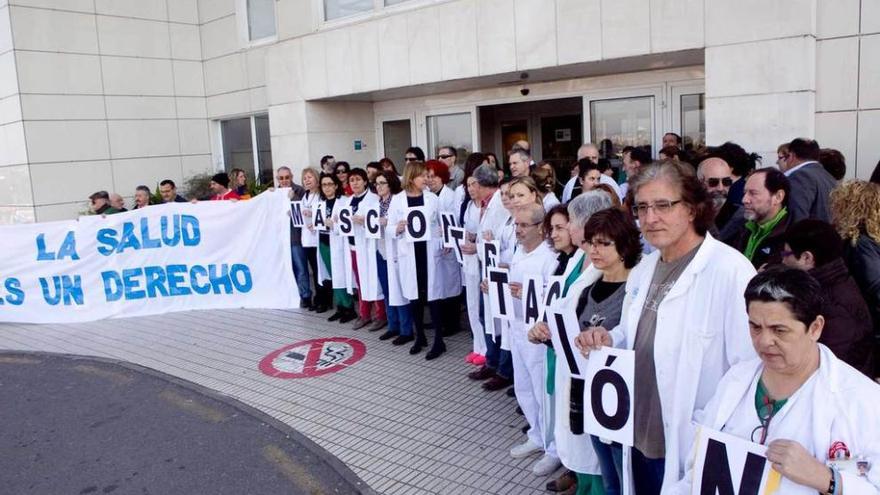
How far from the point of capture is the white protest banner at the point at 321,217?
878 centimetres

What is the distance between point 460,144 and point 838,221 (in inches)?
345

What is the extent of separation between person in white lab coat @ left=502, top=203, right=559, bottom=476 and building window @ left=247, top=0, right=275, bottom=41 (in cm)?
1102

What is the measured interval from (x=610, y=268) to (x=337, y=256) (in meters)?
5.69

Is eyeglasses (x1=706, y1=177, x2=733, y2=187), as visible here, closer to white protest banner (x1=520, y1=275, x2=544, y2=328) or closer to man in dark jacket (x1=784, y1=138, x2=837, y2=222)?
man in dark jacket (x1=784, y1=138, x2=837, y2=222)

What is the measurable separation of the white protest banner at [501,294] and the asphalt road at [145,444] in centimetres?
158

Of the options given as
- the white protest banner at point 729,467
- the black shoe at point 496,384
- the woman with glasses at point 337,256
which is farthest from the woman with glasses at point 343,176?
the white protest banner at point 729,467

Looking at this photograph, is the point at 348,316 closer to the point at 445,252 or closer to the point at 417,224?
the point at 445,252

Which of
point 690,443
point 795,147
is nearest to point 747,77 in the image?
point 795,147

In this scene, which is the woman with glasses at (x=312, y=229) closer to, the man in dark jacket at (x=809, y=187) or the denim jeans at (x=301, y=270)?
the denim jeans at (x=301, y=270)

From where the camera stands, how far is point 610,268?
11.4 ft

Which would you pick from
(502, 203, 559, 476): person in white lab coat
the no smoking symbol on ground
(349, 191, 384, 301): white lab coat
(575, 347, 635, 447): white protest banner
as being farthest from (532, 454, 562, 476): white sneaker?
(349, 191, 384, 301): white lab coat

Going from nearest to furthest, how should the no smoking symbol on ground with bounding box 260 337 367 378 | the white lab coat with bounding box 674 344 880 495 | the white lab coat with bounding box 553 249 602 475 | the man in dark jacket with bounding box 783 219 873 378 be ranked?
1. the white lab coat with bounding box 674 344 880 495
2. the man in dark jacket with bounding box 783 219 873 378
3. the white lab coat with bounding box 553 249 602 475
4. the no smoking symbol on ground with bounding box 260 337 367 378

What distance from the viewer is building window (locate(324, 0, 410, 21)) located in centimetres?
1111

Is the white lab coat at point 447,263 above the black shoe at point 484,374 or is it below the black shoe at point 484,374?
above
